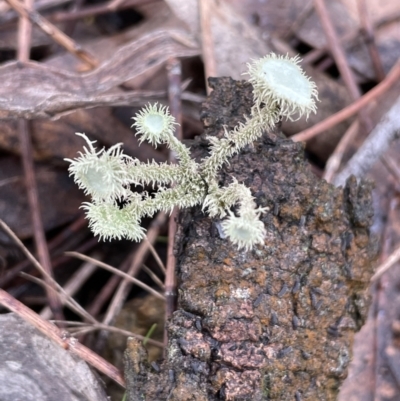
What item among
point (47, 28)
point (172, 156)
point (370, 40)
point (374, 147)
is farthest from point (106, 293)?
point (370, 40)

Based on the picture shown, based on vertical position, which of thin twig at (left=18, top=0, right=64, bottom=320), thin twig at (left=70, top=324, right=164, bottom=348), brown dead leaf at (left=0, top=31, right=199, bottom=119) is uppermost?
brown dead leaf at (left=0, top=31, right=199, bottom=119)

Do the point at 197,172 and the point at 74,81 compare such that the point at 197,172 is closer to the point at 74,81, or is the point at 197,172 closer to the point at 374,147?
the point at 74,81

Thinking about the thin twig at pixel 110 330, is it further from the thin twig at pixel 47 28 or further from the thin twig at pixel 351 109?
the thin twig at pixel 47 28

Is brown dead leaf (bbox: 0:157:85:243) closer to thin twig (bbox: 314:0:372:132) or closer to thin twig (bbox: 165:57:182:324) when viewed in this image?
thin twig (bbox: 165:57:182:324)

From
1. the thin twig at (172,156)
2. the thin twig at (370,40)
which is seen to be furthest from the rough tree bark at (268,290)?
the thin twig at (370,40)

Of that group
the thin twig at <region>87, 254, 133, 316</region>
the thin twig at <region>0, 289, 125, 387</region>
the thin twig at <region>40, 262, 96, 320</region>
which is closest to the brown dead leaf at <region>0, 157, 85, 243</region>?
the thin twig at <region>40, 262, 96, 320</region>

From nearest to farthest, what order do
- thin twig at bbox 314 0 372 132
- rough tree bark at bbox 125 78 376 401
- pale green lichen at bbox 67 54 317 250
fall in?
pale green lichen at bbox 67 54 317 250 → rough tree bark at bbox 125 78 376 401 → thin twig at bbox 314 0 372 132

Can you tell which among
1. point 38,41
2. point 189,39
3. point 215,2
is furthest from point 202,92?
point 38,41
